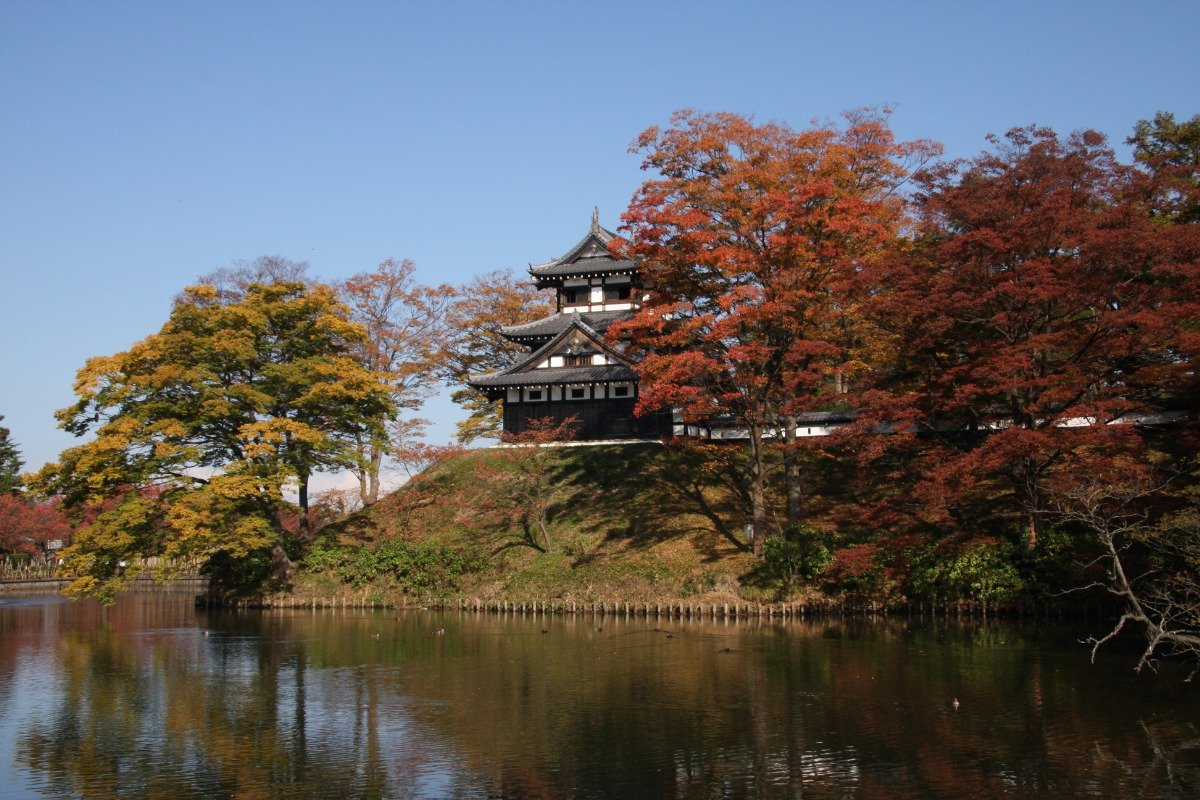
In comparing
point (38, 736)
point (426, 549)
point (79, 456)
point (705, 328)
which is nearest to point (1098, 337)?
A: point (705, 328)

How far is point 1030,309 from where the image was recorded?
27.8 meters

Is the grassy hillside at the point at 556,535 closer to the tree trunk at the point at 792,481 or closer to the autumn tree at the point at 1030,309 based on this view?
the tree trunk at the point at 792,481

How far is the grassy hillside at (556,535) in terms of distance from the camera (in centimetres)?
3406

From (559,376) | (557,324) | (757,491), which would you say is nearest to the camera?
(757,491)

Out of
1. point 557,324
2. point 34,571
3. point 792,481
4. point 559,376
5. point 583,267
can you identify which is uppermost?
point 583,267

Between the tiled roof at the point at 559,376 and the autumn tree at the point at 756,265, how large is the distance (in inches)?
341

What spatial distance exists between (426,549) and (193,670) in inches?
549

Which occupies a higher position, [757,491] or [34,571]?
[757,491]

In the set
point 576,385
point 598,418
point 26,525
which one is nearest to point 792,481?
point 598,418

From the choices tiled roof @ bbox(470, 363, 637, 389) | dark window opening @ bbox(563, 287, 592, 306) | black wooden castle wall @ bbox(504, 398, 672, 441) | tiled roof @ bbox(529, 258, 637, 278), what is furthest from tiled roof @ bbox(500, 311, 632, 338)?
black wooden castle wall @ bbox(504, 398, 672, 441)

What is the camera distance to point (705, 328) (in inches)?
1337

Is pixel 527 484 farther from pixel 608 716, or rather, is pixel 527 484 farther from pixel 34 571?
pixel 34 571

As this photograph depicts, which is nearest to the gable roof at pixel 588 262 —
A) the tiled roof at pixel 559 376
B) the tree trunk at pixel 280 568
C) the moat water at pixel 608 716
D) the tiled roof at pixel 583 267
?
the tiled roof at pixel 583 267

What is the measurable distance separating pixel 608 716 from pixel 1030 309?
56.4 ft
